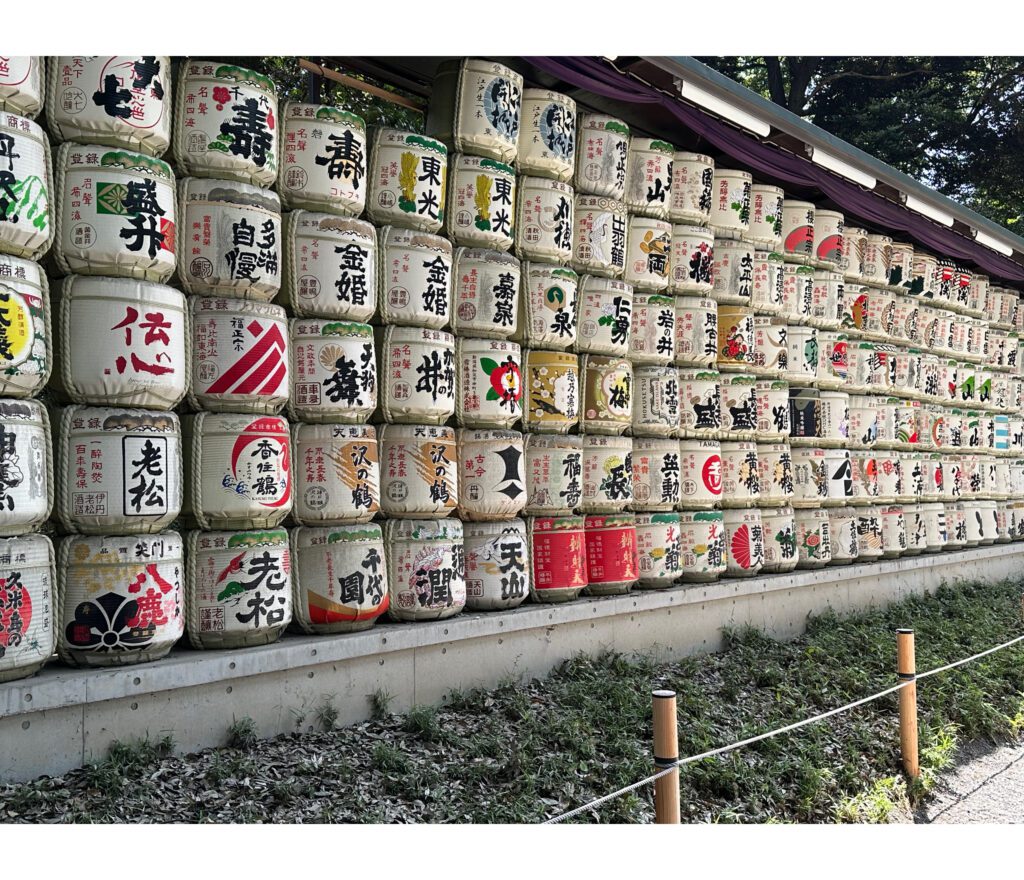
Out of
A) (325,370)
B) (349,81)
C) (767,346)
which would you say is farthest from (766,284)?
(325,370)

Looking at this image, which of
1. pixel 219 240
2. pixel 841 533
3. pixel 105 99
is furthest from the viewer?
pixel 841 533

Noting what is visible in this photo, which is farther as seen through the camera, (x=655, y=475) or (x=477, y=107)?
(x=655, y=475)

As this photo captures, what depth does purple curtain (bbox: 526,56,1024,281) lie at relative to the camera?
5.79 metres

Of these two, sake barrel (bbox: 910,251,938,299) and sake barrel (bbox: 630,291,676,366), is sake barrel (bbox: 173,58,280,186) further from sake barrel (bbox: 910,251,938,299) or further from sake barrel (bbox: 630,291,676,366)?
sake barrel (bbox: 910,251,938,299)

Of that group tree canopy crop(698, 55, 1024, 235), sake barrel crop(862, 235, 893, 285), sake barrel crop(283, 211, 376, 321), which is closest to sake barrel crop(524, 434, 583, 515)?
sake barrel crop(283, 211, 376, 321)

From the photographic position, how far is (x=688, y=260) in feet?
22.3

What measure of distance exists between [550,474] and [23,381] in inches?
116

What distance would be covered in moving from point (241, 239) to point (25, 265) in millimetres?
986

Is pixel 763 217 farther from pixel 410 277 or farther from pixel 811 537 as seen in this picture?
pixel 410 277

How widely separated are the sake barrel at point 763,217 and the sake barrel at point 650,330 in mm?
1398

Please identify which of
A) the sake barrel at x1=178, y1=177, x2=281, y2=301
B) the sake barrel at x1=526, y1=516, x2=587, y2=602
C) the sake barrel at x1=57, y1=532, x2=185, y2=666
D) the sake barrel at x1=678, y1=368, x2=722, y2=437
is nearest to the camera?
the sake barrel at x1=57, y1=532, x2=185, y2=666

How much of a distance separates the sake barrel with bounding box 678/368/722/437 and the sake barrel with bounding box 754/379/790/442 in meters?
0.70

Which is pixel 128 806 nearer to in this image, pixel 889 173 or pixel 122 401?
pixel 122 401

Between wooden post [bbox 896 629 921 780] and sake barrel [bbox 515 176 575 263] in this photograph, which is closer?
wooden post [bbox 896 629 921 780]
